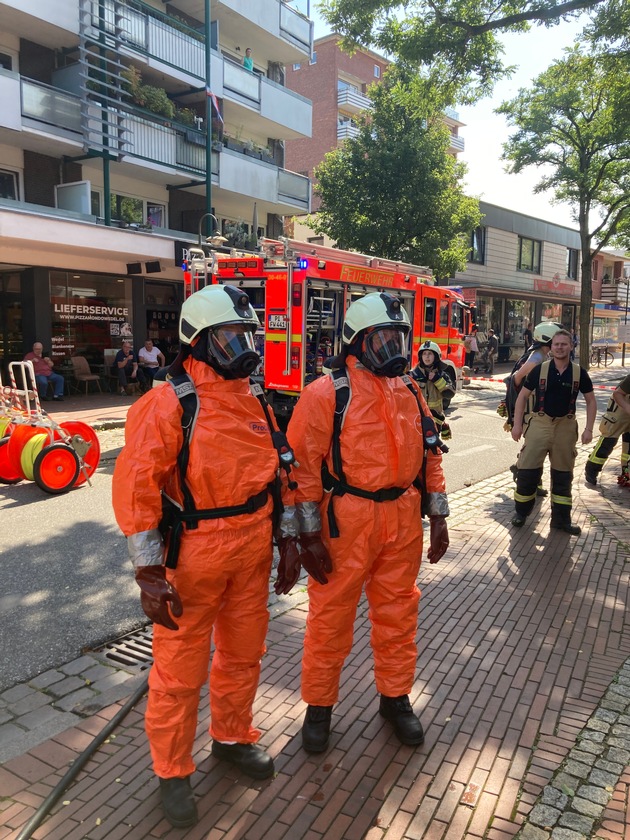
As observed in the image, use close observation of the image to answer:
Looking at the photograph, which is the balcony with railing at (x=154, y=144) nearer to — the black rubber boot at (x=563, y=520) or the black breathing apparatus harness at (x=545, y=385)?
the black breathing apparatus harness at (x=545, y=385)

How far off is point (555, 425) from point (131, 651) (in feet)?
13.4

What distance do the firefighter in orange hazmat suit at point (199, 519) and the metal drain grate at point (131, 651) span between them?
1265 millimetres

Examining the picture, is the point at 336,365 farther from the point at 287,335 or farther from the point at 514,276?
the point at 514,276

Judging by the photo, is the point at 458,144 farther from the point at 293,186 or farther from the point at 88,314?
the point at 88,314

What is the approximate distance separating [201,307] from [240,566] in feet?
3.37

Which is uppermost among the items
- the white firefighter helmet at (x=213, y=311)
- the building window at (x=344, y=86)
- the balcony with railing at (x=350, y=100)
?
the building window at (x=344, y=86)

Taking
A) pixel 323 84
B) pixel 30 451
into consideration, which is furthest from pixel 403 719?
pixel 323 84

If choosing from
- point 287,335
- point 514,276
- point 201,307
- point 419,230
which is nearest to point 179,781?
point 201,307

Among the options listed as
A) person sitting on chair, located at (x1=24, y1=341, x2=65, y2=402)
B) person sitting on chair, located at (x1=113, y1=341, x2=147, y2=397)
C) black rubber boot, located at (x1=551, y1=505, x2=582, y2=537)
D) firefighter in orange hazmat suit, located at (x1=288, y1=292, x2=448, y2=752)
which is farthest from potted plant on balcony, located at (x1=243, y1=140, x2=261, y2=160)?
firefighter in orange hazmat suit, located at (x1=288, y1=292, x2=448, y2=752)

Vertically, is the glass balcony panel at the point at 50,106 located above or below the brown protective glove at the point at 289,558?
above

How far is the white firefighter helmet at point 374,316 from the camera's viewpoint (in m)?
2.99

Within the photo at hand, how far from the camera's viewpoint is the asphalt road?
3.97 meters

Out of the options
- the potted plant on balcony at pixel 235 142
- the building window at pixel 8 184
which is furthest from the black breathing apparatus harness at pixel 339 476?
the potted plant on balcony at pixel 235 142

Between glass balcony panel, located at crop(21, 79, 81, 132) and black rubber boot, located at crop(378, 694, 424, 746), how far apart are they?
1511cm
